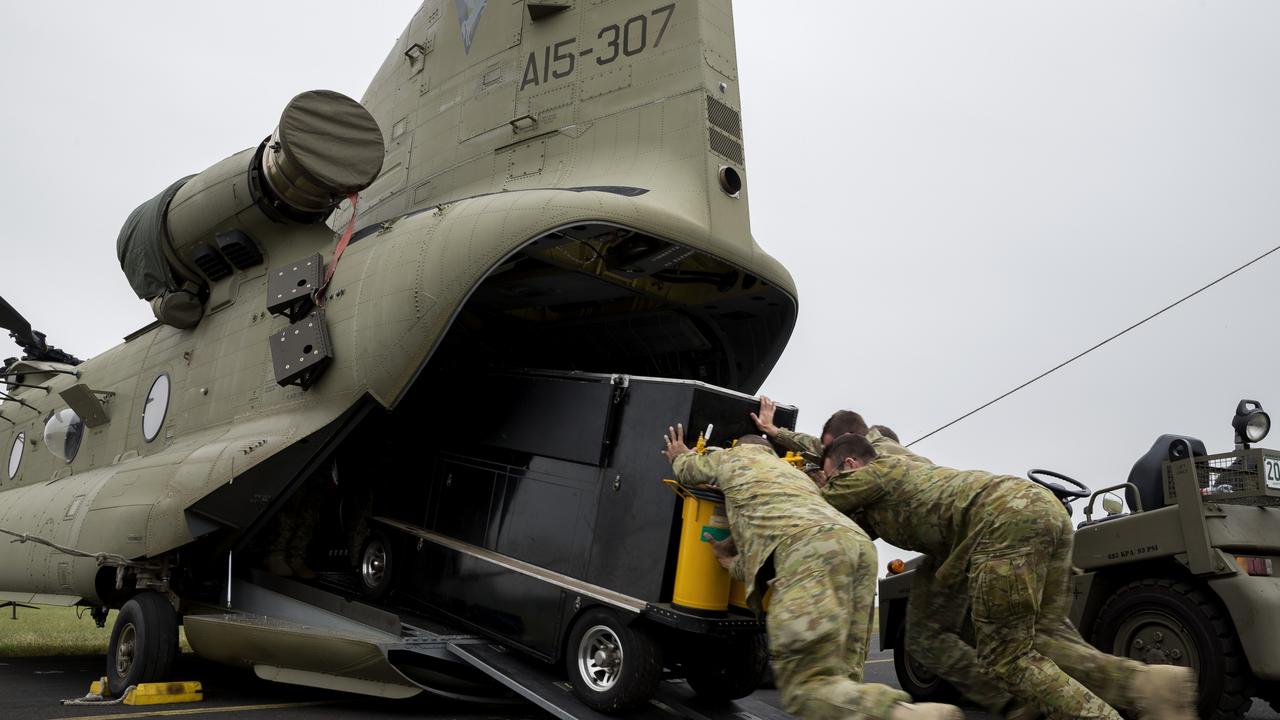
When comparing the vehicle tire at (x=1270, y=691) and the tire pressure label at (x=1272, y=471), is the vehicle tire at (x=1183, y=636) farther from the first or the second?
the tire pressure label at (x=1272, y=471)

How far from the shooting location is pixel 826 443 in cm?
541

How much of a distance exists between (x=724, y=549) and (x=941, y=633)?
148 centimetres

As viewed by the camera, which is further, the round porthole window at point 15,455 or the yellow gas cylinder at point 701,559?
the round porthole window at point 15,455

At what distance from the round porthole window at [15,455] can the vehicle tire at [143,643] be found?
593 centimetres

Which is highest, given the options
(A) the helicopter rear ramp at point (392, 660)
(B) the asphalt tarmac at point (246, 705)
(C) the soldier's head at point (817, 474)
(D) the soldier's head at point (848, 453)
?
(D) the soldier's head at point (848, 453)

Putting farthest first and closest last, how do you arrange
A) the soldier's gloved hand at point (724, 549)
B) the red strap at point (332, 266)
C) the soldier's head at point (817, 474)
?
1. the red strap at point (332, 266)
2. the soldier's head at point (817, 474)
3. the soldier's gloved hand at point (724, 549)

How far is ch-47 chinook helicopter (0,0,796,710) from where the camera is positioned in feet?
18.6

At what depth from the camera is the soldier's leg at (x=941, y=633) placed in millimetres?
5172

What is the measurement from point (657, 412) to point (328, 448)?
2404 millimetres

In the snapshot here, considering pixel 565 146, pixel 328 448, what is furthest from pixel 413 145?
pixel 328 448

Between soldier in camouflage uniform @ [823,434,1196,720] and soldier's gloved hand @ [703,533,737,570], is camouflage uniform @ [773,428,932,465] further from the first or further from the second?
soldier's gloved hand @ [703,533,737,570]

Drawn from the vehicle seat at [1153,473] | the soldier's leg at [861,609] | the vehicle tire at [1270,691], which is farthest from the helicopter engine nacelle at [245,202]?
the vehicle tire at [1270,691]

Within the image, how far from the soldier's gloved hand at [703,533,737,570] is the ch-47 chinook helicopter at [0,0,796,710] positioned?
28 cm

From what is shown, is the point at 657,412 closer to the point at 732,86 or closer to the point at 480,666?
the point at 480,666
